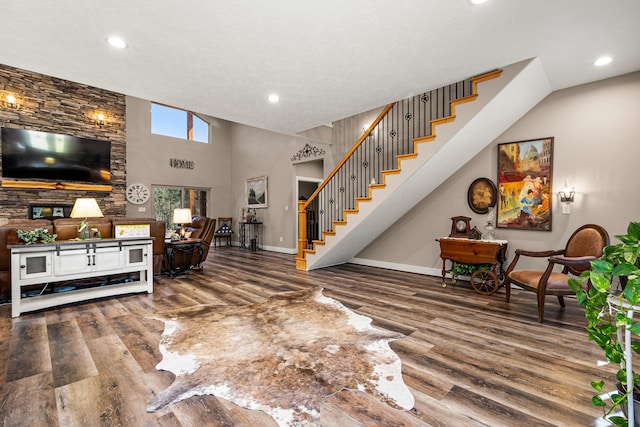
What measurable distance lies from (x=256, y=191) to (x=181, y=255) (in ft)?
13.9

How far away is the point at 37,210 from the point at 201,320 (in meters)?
6.92

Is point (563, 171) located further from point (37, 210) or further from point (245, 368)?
point (37, 210)

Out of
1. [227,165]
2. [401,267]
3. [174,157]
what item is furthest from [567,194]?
[174,157]

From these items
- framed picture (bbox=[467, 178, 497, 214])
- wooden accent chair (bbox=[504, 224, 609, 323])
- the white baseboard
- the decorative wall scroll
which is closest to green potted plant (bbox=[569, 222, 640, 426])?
wooden accent chair (bbox=[504, 224, 609, 323])

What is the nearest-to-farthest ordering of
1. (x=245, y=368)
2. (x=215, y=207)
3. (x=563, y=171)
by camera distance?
(x=245, y=368) → (x=563, y=171) → (x=215, y=207)

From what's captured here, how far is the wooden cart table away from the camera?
13.4ft

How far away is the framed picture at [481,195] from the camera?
457cm

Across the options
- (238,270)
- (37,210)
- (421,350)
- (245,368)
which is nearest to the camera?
(245,368)

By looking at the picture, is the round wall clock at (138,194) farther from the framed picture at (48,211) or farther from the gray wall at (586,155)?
the gray wall at (586,155)

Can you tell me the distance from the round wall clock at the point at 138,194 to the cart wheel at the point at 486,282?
8842mm

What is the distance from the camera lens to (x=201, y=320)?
311 cm

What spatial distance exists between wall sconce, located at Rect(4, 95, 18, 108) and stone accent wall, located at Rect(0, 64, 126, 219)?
45 millimetres

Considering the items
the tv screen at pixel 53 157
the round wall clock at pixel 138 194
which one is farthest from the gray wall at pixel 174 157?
the tv screen at pixel 53 157

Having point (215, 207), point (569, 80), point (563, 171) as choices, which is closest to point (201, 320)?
point (563, 171)
